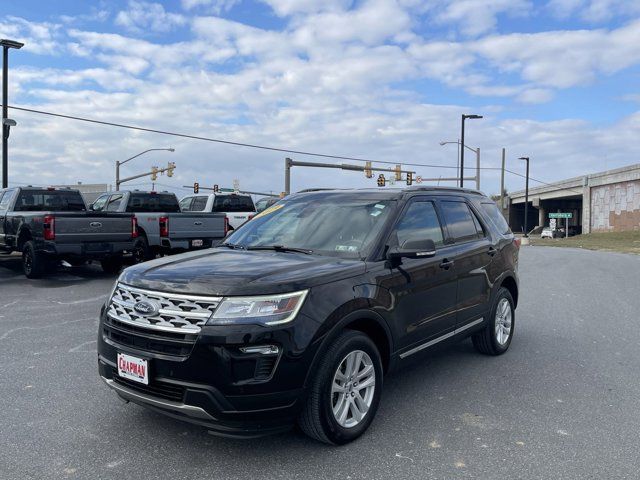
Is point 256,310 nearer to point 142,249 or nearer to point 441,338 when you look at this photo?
point 441,338

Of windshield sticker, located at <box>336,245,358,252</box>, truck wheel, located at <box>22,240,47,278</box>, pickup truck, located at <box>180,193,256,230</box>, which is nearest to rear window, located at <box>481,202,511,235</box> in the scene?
windshield sticker, located at <box>336,245,358,252</box>

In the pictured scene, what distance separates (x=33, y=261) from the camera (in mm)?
11141

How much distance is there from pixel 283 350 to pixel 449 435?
1480 millimetres

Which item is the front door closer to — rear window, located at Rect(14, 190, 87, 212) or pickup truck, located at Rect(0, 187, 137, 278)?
pickup truck, located at Rect(0, 187, 137, 278)

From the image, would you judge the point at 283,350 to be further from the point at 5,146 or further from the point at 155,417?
the point at 5,146

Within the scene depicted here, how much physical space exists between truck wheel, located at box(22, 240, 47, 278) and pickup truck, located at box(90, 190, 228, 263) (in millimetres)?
1929

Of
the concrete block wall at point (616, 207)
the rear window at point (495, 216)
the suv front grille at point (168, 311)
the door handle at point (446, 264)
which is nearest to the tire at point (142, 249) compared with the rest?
→ the rear window at point (495, 216)

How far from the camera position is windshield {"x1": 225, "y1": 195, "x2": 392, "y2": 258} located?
4.28 metres

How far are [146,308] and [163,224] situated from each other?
922cm

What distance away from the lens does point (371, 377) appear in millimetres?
3881

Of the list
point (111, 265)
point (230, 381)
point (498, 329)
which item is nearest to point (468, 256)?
point (498, 329)

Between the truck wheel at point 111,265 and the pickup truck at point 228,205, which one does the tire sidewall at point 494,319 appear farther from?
the pickup truck at point 228,205

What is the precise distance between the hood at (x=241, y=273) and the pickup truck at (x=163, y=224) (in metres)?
7.20

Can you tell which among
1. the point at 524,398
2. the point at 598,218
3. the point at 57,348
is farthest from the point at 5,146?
the point at 598,218
